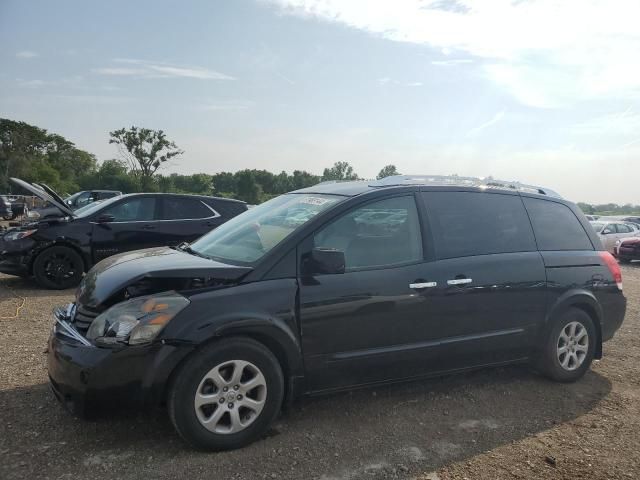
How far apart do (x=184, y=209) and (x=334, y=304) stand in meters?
6.47

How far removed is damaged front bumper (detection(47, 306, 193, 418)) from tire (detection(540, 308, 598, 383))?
3.23 metres

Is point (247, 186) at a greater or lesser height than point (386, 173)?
greater

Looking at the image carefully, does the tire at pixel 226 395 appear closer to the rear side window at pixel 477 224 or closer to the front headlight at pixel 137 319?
the front headlight at pixel 137 319

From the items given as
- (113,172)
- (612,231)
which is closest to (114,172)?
(113,172)

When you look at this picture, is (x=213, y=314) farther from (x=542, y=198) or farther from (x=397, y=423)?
(x=542, y=198)

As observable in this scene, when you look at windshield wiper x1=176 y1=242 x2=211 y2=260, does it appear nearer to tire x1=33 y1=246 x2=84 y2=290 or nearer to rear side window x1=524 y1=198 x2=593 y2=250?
rear side window x1=524 y1=198 x2=593 y2=250

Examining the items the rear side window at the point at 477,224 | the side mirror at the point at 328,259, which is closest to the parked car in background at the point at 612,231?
the rear side window at the point at 477,224

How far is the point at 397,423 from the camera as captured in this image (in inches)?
148

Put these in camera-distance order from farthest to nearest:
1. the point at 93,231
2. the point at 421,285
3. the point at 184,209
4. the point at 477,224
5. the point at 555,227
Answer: the point at 184,209 → the point at 93,231 → the point at 555,227 → the point at 477,224 → the point at 421,285

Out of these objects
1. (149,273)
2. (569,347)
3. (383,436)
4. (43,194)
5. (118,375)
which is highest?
(43,194)

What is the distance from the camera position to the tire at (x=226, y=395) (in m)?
3.11

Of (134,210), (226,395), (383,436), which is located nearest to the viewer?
(226,395)

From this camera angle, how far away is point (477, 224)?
4.41 metres

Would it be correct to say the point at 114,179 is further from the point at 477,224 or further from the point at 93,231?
the point at 477,224
